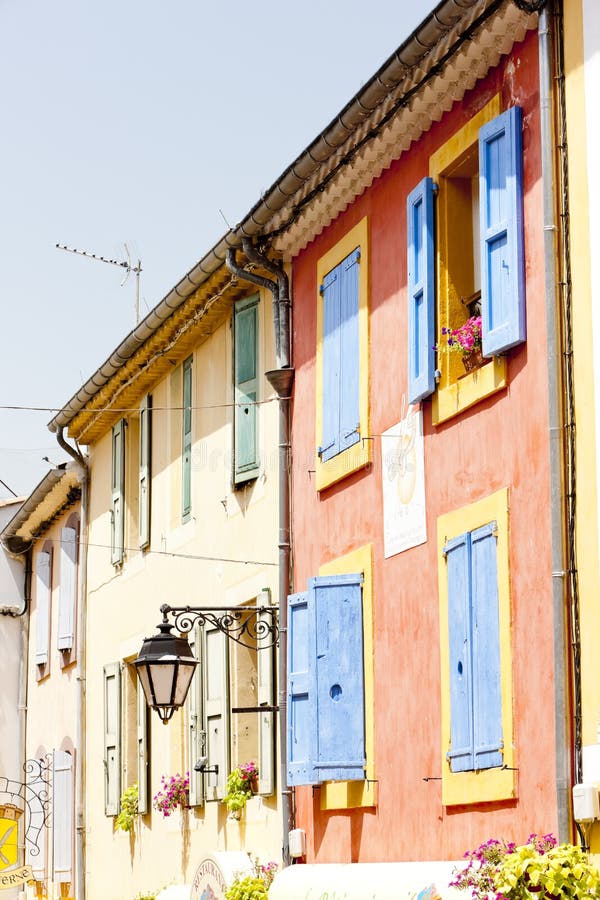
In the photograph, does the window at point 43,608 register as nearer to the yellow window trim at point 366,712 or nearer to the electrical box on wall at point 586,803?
the yellow window trim at point 366,712

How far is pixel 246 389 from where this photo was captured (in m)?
14.2

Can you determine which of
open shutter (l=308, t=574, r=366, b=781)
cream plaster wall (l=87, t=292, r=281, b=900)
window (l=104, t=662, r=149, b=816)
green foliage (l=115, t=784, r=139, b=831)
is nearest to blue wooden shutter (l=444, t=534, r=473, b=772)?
open shutter (l=308, t=574, r=366, b=781)

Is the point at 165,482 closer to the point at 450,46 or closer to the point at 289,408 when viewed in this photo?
the point at 289,408

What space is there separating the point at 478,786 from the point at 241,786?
428 centimetres

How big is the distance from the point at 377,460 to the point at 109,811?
7.32m

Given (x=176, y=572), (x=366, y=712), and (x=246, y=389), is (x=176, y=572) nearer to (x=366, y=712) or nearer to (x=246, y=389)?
(x=246, y=389)

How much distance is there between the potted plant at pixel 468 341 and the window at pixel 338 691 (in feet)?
6.09

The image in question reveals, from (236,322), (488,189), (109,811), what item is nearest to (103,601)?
(109,811)

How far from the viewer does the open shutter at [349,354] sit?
1200cm

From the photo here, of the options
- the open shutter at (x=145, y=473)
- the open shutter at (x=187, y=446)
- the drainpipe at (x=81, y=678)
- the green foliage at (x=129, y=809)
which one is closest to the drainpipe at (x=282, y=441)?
the open shutter at (x=187, y=446)

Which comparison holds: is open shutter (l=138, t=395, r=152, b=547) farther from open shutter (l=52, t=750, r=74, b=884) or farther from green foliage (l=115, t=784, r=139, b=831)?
open shutter (l=52, t=750, r=74, b=884)

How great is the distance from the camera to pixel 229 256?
1362 cm

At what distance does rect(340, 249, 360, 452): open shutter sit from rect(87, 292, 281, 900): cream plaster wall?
A: 1.47m

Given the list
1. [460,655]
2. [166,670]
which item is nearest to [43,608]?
[166,670]
